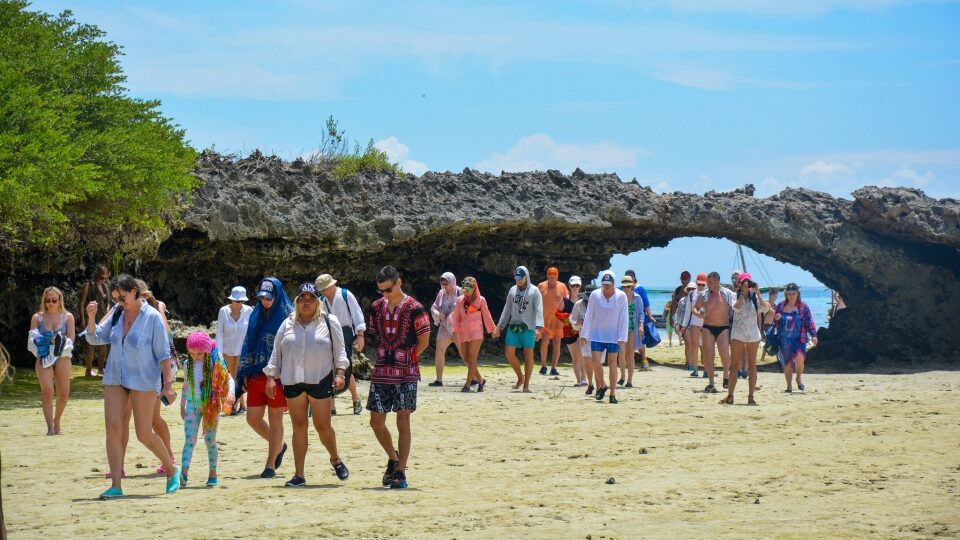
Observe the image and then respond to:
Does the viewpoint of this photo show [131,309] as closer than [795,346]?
Yes

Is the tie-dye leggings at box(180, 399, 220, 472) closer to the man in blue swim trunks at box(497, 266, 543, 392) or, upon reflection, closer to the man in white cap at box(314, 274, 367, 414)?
the man in white cap at box(314, 274, 367, 414)

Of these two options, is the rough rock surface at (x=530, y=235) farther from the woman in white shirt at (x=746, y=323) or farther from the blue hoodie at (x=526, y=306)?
the woman in white shirt at (x=746, y=323)

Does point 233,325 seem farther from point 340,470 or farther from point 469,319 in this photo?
point 469,319

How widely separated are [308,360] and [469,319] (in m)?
7.99

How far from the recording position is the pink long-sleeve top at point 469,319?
16.7m

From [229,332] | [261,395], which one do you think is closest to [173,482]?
[261,395]

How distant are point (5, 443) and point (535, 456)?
5.42 meters

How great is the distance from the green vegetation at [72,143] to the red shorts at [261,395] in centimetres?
606

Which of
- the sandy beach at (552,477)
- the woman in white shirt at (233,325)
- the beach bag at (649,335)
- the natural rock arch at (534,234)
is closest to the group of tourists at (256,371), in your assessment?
the sandy beach at (552,477)

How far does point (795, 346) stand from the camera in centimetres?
1703

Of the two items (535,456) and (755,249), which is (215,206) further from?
(755,249)

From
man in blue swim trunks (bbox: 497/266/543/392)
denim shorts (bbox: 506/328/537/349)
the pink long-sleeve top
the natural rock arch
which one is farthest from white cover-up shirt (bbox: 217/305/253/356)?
the natural rock arch

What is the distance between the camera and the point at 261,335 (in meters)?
9.47

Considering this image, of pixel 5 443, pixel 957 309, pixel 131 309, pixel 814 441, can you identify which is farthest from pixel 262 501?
pixel 957 309
